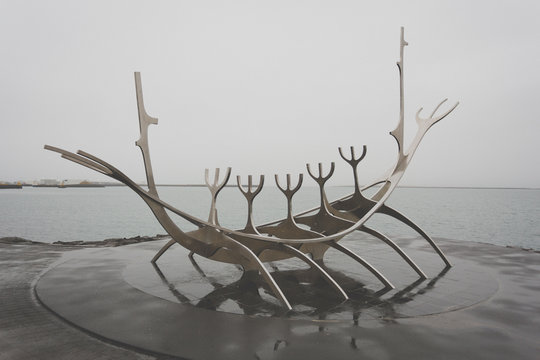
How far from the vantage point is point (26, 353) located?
14.0ft

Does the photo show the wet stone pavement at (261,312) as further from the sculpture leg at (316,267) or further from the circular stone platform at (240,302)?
the sculpture leg at (316,267)

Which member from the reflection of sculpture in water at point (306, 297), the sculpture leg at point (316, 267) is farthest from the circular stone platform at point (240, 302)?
the sculpture leg at point (316, 267)

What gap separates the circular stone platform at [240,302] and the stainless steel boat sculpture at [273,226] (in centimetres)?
42

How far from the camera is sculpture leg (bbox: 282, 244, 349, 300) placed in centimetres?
635

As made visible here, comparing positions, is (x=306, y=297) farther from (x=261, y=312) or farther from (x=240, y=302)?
(x=240, y=302)

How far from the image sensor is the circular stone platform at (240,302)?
4562 millimetres

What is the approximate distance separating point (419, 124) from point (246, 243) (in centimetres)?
621

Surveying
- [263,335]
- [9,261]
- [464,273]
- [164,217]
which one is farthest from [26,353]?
[464,273]

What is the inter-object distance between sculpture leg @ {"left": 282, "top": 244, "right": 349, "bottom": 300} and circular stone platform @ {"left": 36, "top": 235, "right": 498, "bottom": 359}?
6.9 inches

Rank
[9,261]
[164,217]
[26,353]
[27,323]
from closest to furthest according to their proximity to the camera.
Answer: [26,353], [27,323], [164,217], [9,261]

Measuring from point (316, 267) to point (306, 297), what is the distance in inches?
22.7

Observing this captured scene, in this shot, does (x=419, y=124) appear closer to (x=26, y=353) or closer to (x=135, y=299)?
(x=135, y=299)

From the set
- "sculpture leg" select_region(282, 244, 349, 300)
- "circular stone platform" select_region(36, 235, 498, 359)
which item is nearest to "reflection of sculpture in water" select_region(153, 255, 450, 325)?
"circular stone platform" select_region(36, 235, 498, 359)

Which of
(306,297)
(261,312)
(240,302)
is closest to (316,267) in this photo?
(306,297)
